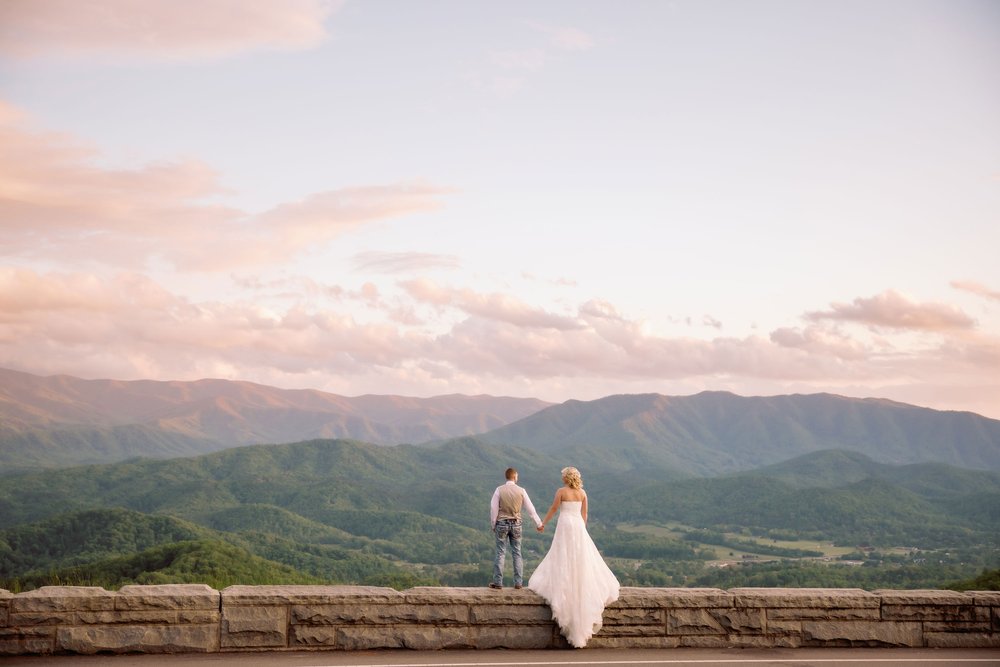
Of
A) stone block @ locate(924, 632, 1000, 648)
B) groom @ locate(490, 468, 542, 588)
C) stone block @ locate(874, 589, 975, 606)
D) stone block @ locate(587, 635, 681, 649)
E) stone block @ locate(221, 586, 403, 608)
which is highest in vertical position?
groom @ locate(490, 468, 542, 588)

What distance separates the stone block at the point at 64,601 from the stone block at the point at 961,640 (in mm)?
13036

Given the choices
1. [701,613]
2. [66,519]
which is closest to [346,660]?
[701,613]

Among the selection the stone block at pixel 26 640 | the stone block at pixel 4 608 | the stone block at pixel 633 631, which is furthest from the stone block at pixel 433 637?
the stone block at pixel 4 608

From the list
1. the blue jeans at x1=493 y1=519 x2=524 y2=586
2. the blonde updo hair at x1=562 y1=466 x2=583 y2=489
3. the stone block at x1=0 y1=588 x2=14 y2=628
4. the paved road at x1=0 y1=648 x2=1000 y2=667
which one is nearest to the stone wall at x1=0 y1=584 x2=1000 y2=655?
the stone block at x1=0 y1=588 x2=14 y2=628

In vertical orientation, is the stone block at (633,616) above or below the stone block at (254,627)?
below

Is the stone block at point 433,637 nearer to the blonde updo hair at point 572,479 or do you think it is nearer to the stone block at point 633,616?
the stone block at point 633,616

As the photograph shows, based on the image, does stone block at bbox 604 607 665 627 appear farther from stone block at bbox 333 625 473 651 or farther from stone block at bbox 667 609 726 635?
stone block at bbox 333 625 473 651

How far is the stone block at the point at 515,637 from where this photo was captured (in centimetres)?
1417

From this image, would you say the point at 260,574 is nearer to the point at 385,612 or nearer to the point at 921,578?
the point at 385,612

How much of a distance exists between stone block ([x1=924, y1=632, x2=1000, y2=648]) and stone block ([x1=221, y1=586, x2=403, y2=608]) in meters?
8.99

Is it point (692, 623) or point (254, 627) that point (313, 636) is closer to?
point (254, 627)

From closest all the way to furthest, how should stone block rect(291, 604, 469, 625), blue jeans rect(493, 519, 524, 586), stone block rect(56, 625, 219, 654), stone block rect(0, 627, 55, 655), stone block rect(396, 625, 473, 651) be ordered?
stone block rect(0, 627, 55, 655)
stone block rect(56, 625, 219, 654)
stone block rect(291, 604, 469, 625)
stone block rect(396, 625, 473, 651)
blue jeans rect(493, 519, 524, 586)

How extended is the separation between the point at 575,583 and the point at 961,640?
690 centimetres

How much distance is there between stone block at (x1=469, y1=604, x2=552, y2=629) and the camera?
560 inches
